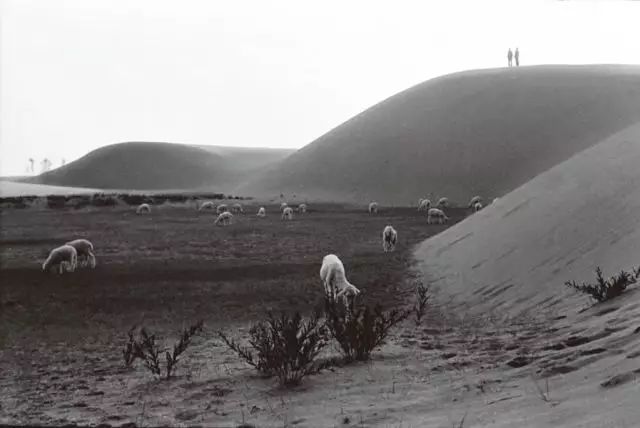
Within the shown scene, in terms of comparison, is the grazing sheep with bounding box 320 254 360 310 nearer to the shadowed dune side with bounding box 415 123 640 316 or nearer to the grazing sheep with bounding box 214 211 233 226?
the shadowed dune side with bounding box 415 123 640 316

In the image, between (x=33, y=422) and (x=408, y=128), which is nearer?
(x=33, y=422)

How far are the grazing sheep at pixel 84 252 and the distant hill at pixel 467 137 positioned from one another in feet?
160

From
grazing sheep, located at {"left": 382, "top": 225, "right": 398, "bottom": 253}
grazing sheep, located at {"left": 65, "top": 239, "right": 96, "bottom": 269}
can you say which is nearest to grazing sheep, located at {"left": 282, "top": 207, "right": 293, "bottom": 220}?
grazing sheep, located at {"left": 382, "top": 225, "right": 398, "bottom": 253}

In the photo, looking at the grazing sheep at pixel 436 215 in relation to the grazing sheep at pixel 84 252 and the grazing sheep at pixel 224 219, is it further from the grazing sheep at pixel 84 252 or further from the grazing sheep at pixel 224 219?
the grazing sheep at pixel 84 252

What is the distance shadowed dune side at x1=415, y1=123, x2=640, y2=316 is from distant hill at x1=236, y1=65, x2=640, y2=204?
45.8 metres

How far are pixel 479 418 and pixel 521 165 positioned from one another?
66.6 m

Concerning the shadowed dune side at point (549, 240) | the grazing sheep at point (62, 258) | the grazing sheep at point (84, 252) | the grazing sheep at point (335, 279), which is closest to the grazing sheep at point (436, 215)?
the shadowed dune side at point (549, 240)

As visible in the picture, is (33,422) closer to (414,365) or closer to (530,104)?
(414,365)

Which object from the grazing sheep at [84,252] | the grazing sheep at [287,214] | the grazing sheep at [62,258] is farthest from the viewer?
the grazing sheep at [287,214]

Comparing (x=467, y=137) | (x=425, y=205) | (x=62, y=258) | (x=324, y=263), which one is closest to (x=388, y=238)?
(x=324, y=263)

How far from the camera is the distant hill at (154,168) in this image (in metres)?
110

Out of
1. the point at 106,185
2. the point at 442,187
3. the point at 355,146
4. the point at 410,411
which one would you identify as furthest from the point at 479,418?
the point at 106,185

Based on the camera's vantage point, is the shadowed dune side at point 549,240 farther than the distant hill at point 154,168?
No

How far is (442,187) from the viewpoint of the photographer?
2557 inches
